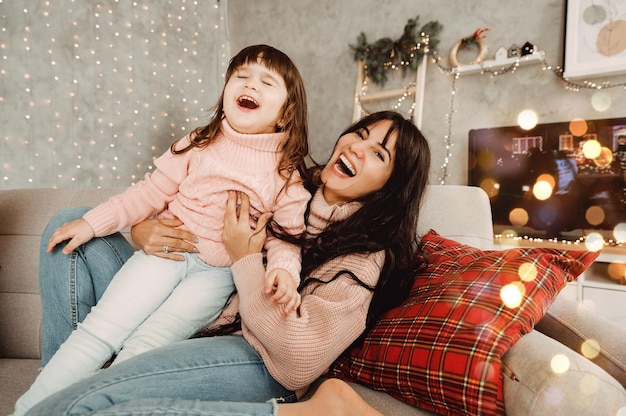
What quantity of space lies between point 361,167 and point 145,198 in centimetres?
60

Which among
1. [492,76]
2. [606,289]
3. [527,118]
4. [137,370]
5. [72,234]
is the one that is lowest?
[606,289]

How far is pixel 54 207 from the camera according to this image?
1.52 meters

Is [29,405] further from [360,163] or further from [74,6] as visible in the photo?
[74,6]

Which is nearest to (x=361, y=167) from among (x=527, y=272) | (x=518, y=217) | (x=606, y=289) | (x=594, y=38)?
(x=527, y=272)

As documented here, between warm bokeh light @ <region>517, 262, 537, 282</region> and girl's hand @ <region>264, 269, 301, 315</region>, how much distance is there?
47cm

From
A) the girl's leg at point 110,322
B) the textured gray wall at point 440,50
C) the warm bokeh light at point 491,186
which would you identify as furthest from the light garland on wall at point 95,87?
the girl's leg at point 110,322

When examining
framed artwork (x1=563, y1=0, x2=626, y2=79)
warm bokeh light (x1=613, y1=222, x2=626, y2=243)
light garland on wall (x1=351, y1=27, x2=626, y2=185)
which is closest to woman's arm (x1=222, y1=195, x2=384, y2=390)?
warm bokeh light (x1=613, y1=222, x2=626, y2=243)

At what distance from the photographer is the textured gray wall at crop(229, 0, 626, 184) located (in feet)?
9.09

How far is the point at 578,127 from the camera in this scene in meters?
2.49

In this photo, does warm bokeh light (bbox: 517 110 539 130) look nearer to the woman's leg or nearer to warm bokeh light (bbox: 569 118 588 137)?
warm bokeh light (bbox: 569 118 588 137)

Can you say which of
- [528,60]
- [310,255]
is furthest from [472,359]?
[528,60]

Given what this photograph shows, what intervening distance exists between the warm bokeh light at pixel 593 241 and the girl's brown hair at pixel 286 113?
200cm

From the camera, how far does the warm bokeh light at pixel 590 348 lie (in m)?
0.81

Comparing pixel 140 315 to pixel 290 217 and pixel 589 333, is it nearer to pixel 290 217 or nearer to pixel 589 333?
pixel 290 217
